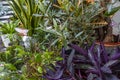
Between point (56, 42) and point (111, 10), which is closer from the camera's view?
point (56, 42)

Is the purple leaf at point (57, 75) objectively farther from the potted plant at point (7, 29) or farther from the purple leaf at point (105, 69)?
the potted plant at point (7, 29)

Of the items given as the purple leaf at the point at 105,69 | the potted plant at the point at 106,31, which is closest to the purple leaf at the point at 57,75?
the purple leaf at the point at 105,69

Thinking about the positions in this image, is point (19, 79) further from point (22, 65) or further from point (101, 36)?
point (101, 36)

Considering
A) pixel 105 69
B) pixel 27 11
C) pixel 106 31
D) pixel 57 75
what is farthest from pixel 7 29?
pixel 105 69

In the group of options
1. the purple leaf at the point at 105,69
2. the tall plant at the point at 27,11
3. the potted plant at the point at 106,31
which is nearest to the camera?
the purple leaf at the point at 105,69

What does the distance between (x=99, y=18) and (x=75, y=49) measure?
0.73m

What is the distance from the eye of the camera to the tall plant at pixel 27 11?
2.41 meters

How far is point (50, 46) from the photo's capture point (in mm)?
1939

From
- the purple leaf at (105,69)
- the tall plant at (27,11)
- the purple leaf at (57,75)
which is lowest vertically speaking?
the purple leaf at (57,75)

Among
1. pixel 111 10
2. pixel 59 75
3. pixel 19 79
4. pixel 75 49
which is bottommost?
pixel 19 79

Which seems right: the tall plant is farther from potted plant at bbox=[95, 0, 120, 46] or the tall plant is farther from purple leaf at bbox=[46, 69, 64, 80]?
purple leaf at bbox=[46, 69, 64, 80]

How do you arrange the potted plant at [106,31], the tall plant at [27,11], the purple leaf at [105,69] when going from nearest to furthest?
1. the purple leaf at [105,69]
2. the potted plant at [106,31]
3. the tall plant at [27,11]

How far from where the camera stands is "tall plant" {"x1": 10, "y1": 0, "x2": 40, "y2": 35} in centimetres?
241

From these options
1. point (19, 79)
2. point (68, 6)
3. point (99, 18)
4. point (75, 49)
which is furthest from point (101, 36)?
point (19, 79)
